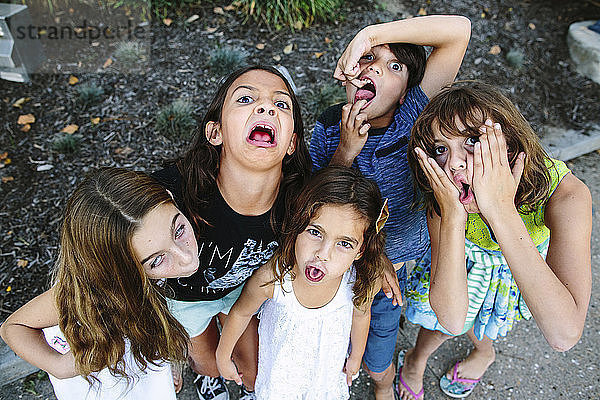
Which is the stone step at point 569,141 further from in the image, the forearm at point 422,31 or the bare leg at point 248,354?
the bare leg at point 248,354

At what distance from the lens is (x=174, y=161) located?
2176mm

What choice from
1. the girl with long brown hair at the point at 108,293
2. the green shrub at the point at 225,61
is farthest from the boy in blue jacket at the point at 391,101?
the green shrub at the point at 225,61

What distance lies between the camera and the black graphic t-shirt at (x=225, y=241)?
2.01 metres

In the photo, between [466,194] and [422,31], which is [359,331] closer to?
[466,194]

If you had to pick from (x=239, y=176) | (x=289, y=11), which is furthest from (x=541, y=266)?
(x=289, y=11)

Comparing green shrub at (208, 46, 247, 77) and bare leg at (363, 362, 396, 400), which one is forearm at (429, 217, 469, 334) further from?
green shrub at (208, 46, 247, 77)

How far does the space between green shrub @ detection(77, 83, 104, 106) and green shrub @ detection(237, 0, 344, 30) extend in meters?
1.47

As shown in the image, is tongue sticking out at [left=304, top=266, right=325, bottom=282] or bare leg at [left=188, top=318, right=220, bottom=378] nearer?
tongue sticking out at [left=304, top=266, right=325, bottom=282]

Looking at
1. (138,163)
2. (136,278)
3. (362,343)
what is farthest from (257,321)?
(138,163)

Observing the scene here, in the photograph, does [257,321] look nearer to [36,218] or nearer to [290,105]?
[290,105]

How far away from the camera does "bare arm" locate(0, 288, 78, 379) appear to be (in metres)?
1.85

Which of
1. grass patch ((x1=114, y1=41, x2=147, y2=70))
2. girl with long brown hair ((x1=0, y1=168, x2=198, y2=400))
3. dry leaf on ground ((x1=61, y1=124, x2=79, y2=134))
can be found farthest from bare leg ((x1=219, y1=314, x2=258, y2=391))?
grass patch ((x1=114, y1=41, x2=147, y2=70))

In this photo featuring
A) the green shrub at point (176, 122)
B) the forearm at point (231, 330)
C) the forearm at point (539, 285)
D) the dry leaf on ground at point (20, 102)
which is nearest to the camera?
the forearm at point (539, 285)

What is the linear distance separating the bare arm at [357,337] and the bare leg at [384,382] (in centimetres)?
20
